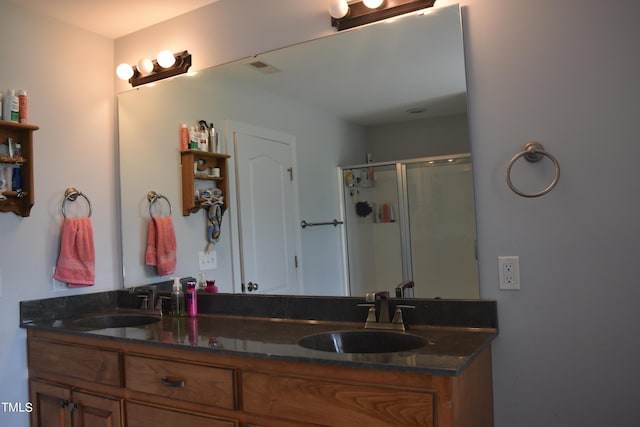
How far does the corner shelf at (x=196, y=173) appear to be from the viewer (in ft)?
8.23

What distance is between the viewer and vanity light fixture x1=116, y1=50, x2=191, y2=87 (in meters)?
2.56

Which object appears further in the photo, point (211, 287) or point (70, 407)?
point (211, 287)

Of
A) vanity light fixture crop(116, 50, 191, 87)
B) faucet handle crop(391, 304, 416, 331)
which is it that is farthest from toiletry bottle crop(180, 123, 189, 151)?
faucet handle crop(391, 304, 416, 331)

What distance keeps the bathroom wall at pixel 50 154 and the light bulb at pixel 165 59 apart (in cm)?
46

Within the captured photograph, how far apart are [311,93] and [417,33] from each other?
0.55 metres

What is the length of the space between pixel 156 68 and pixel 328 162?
3.78ft

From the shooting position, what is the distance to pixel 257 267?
243 cm

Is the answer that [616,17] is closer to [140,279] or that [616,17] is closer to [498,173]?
[498,173]

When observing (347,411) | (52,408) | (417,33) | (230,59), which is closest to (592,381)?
(347,411)

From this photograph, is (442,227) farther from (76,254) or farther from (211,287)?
(76,254)

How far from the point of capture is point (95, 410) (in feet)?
6.82

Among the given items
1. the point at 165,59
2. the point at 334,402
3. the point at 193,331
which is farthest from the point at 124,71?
the point at 334,402

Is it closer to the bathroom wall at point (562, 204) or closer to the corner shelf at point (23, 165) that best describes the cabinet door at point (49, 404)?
the corner shelf at point (23, 165)

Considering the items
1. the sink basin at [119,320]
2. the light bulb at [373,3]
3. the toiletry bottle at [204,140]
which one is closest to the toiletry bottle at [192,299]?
the sink basin at [119,320]
